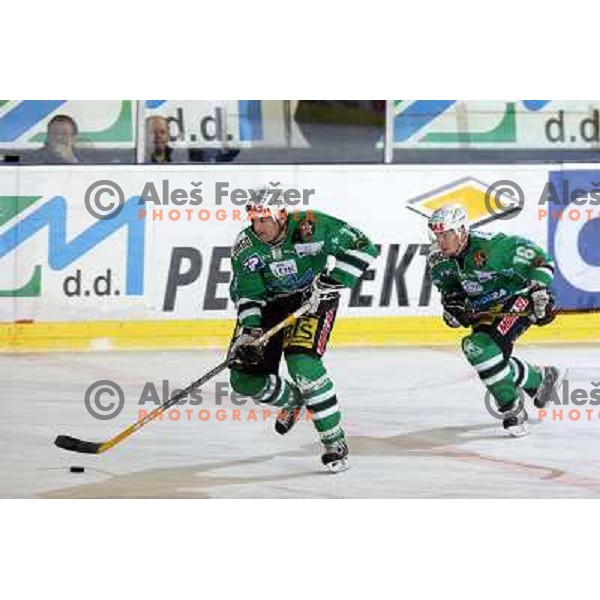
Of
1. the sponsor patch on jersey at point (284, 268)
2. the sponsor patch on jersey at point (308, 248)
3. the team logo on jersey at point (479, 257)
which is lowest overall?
the sponsor patch on jersey at point (284, 268)

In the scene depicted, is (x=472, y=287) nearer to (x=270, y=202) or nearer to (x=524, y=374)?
(x=524, y=374)

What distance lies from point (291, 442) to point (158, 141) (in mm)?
1055

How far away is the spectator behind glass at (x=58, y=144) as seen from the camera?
4.75 metres

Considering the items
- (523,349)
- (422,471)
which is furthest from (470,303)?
(422,471)

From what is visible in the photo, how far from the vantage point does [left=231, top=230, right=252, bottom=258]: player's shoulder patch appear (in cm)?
478

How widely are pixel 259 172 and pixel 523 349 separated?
3.39 ft

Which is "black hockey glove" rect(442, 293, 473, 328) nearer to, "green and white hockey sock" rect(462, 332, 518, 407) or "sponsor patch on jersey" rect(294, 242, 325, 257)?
"green and white hockey sock" rect(462, 332, 518, 407)

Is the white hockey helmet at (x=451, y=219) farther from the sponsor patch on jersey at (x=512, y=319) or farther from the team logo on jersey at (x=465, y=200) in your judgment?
the sponsor patch on jersey at (x=512, y=319)

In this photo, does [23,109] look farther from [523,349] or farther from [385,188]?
[523,349]

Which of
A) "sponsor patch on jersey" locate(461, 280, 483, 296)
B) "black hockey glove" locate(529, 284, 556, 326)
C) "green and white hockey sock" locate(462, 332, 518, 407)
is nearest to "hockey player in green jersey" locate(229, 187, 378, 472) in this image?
"sponsor patch on jersey" locate(461, 280, 483, 296)

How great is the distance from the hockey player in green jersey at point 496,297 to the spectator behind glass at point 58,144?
1.18m

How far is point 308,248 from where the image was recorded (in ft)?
15.6

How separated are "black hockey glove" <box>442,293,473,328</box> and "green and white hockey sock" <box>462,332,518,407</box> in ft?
0.21

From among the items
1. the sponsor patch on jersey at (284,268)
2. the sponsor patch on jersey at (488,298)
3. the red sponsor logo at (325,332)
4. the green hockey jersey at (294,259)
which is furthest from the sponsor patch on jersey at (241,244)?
the sponsor patch on jersey at (488,298)
